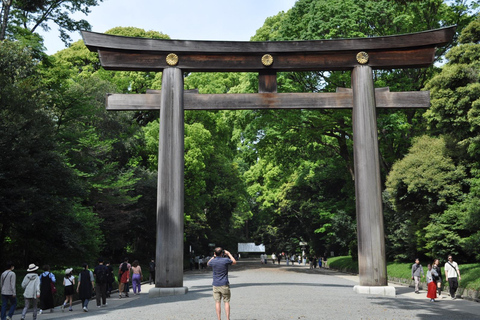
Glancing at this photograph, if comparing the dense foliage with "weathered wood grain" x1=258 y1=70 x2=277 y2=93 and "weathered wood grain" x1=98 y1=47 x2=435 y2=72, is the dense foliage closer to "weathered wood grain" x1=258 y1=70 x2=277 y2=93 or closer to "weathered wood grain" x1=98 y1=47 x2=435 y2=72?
"weathered wood grain" x1=98 y1=47 x2=435 y2=72

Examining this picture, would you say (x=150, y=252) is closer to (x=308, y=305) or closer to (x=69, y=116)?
(x=69, y=116)

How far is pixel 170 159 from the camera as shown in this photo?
49.7 feet

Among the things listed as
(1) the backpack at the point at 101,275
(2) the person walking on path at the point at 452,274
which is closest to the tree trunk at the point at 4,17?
(1) the backpack at the point at 101,275

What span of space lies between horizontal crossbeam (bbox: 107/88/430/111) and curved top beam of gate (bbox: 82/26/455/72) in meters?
1.01

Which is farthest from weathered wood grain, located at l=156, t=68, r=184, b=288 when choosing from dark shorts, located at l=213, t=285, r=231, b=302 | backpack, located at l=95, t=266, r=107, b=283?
dark shorts, located at l=213, t=285, r=231, b=302

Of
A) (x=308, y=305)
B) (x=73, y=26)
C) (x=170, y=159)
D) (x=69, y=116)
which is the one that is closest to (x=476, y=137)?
(x=308, y=305)

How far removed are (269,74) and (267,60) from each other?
493mm

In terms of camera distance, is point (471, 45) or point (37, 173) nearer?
point (37, 173)

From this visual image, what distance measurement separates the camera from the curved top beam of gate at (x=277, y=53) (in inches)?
612

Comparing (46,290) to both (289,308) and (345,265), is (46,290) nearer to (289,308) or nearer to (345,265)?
(289,308)

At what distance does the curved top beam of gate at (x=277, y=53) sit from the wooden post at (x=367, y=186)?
75 centimetres

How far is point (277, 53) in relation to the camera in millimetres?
15875

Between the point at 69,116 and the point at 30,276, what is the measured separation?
16.0 meters

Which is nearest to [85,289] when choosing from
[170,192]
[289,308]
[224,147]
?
[170,192]
